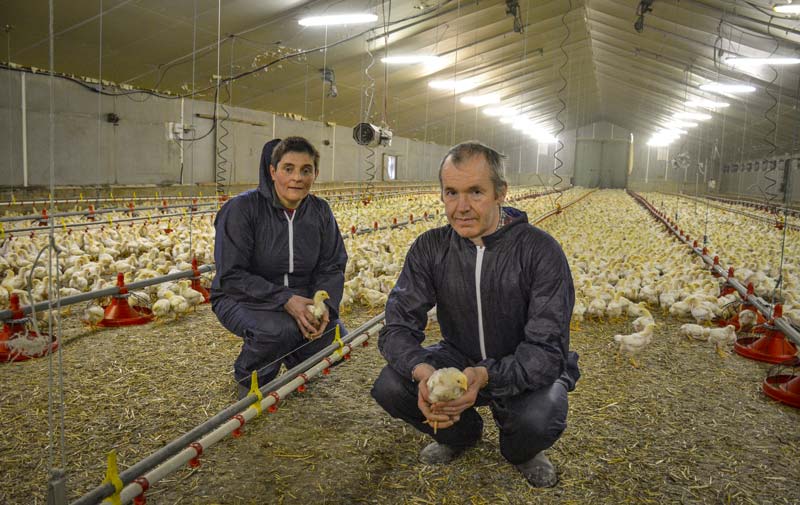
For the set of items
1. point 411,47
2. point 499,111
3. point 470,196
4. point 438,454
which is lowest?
point 438,454

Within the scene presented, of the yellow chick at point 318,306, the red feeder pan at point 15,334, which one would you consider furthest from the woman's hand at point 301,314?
the red feeder pan at point 15,334

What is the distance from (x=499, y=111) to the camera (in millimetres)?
23250

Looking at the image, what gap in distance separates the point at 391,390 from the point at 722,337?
8.45ft

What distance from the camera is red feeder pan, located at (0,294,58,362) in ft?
10.1

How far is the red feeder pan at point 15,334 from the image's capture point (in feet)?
10.1

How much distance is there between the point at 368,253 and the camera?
570 cm

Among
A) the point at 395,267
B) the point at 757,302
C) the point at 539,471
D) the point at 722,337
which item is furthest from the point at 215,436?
the point at 757,302

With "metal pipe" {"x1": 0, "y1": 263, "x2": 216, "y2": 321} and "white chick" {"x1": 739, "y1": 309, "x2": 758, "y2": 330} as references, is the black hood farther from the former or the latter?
"white chick" {"x1": 739, "y1": 309, "x2": 758, "y2": 330}

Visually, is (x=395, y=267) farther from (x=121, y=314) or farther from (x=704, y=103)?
(x=704, y=103)

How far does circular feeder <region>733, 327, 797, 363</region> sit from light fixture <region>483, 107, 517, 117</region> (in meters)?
18.8

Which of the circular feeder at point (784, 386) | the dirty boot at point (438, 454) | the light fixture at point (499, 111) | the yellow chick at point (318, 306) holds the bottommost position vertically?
the dirty boot at point (438, 454)

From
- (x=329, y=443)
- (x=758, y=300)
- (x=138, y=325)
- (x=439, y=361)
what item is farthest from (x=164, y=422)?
(x=758, y=300)

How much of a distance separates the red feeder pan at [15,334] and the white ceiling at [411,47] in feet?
14.0

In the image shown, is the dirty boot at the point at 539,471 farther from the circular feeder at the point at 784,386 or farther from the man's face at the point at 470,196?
the circular feeder at the point at 784,386
